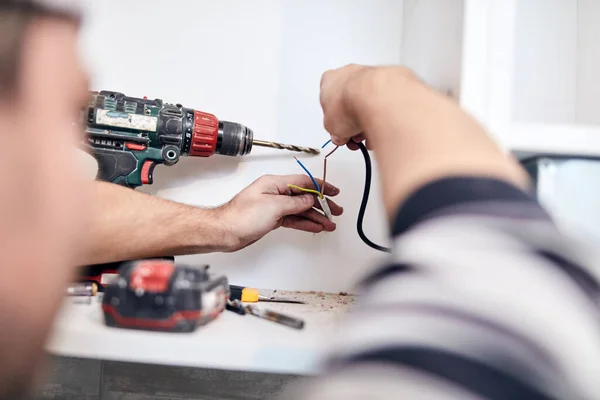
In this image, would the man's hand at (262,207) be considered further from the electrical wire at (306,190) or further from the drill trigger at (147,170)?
the drill trigger at (147,170)

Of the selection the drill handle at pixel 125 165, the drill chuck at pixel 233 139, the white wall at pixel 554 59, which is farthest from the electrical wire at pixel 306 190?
the white wall at pixel 554 59

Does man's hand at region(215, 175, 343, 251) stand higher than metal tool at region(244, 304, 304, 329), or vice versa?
man's hand at region(215, 175, 343, 251)

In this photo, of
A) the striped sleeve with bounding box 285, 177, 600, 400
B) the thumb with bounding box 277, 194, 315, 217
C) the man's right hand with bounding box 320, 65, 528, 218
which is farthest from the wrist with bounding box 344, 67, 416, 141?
the thumb with bounding box 277, 194, 315, 217

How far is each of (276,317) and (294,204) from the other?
29cm

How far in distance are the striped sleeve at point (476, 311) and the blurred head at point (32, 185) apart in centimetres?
13

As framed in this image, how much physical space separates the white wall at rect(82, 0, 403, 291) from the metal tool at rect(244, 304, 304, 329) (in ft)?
1.04

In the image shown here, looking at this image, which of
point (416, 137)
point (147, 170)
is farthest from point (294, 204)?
point (416, 137)

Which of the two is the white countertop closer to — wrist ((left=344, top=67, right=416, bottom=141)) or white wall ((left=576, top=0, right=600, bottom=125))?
wrist ((left=344, top=67, right=416, bottom=141))

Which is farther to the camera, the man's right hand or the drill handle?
the drill handle

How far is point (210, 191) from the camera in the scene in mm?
910

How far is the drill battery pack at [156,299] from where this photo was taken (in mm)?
444

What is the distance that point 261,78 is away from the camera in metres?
0.91

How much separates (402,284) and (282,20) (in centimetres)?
78

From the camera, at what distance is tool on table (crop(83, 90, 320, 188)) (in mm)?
787
